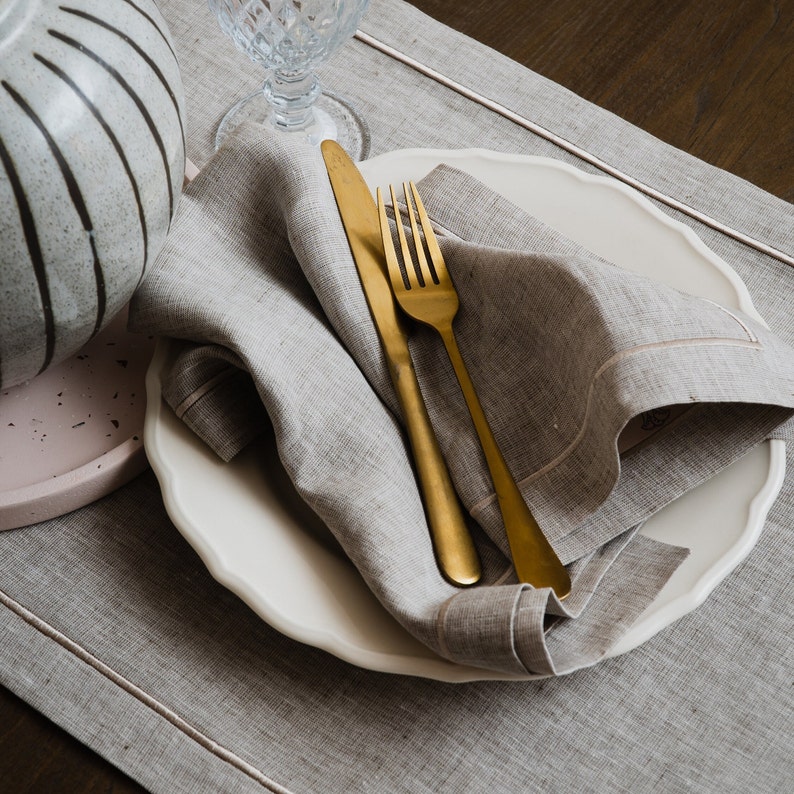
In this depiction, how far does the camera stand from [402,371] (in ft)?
1.47

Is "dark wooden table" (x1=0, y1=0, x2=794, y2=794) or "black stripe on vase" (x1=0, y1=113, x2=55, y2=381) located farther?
"dark wooden table" (x1=0, y1=0, x2=794, y2=794)

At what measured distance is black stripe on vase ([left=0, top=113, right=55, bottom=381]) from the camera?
0.33 meters

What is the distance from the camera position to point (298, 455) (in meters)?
0.42

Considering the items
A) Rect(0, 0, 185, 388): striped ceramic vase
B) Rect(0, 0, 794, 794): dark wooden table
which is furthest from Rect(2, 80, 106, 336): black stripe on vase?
Rect(0, 0, 794, 794): dark wooden table

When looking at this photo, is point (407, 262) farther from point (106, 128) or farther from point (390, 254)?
point (106, 128)

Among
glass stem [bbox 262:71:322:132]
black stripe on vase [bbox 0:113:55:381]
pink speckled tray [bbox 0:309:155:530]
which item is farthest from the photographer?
glass stem [bbox 262:71:322:132]

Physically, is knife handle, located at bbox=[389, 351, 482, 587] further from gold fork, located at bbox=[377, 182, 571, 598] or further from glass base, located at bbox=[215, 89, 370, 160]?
glass base, located at bbox=[215, 89, 370, 160]

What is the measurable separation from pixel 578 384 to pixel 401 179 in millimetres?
173

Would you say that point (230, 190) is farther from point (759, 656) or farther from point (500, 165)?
point (759, 656)

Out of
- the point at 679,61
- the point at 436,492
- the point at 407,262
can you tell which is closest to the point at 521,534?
the point at 436,492

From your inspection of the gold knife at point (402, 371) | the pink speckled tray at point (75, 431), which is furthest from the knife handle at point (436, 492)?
the pink speckled tray at point (75, 431)

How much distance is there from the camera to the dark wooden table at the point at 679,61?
2.09ft

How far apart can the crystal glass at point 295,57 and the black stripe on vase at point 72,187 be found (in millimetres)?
185

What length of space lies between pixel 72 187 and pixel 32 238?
0.02 meters
